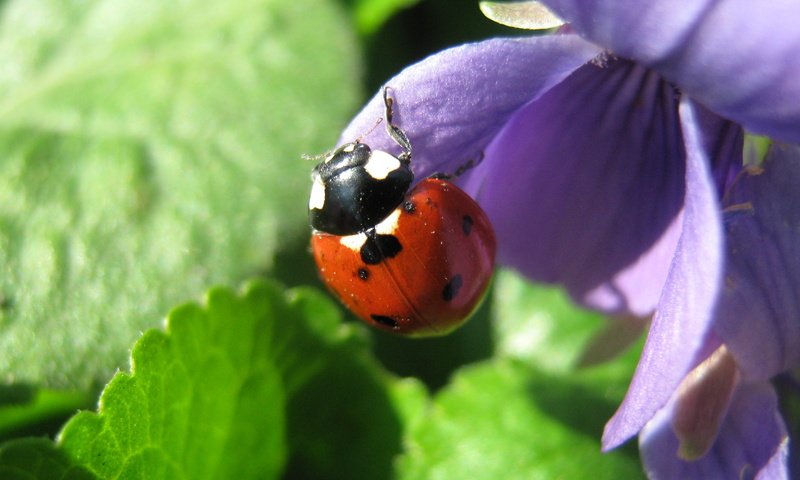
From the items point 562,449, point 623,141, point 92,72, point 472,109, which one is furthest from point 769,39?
point 92,72

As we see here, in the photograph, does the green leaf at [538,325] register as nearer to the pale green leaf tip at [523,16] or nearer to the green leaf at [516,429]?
the green leaf at [516,429]

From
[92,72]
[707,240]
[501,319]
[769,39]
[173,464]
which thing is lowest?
[501,319]

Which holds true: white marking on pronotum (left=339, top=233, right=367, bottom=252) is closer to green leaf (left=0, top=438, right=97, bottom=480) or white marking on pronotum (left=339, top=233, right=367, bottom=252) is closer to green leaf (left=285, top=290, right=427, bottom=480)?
green leaf (left=285, top=290, right=427, bottom=480)

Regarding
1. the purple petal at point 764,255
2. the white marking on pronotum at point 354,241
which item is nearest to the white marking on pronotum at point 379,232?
the white marking on pronotum at point 354,241

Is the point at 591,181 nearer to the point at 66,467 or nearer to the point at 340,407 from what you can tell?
the point at 340,407

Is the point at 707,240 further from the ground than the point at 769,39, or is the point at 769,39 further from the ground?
the point at 769,39

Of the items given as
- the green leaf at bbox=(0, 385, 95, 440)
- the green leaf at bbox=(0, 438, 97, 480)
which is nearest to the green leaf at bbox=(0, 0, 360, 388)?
the green leaf at bbox=(0, 385, 95, 440)
